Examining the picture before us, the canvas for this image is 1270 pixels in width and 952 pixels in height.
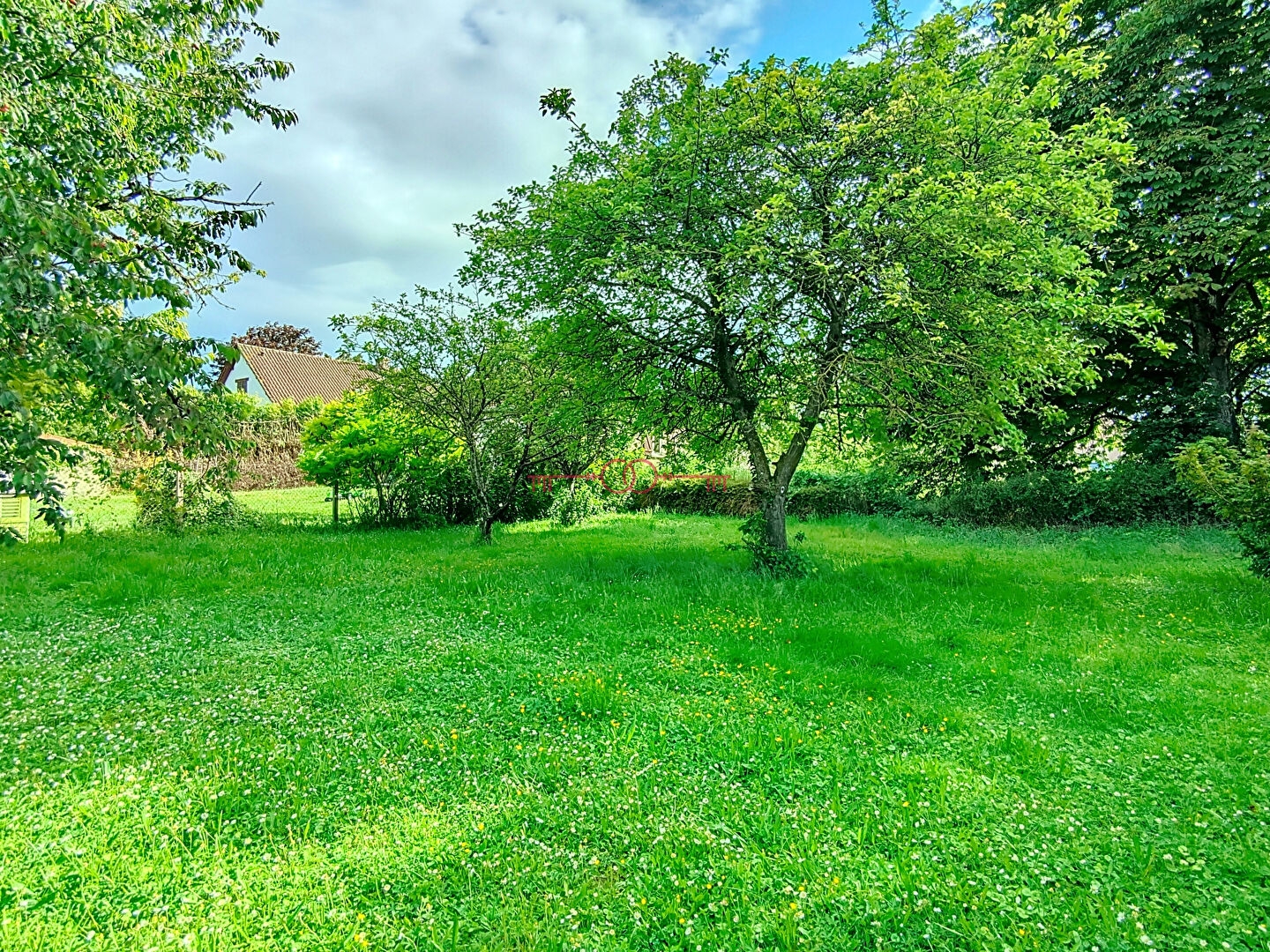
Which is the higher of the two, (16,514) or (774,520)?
(16,514)

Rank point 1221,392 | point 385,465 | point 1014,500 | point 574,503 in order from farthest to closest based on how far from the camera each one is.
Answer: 1. point 574,503
2. point 1014,500
3. point 385,465
4. point 1221,392

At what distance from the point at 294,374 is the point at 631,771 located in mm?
34665

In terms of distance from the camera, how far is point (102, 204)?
19.4 ft

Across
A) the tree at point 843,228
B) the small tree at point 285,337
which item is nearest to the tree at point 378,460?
the tree at point 843,228

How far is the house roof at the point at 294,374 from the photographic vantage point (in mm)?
29297

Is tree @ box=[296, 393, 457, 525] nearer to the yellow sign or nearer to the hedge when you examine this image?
the yellow sign

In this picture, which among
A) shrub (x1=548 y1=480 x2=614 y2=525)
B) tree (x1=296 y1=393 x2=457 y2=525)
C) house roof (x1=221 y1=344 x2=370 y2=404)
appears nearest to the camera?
tree (x1=296 y1=393 x2=457 y2=525)

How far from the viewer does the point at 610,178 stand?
23.1 ft

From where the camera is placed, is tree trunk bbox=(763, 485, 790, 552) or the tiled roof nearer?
tree trunk bbox=(763, 485, 790, 552)

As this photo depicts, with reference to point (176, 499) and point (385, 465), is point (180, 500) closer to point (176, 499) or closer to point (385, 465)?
point (176, 499)

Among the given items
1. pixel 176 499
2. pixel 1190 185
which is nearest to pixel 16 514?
pixel 176 499

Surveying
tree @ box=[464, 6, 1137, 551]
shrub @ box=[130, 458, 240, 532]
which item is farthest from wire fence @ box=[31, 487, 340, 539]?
tree @ box=[464, 6, 1137, 551]

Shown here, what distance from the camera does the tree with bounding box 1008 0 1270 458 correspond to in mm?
10500

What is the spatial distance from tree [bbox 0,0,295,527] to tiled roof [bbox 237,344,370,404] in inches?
896
